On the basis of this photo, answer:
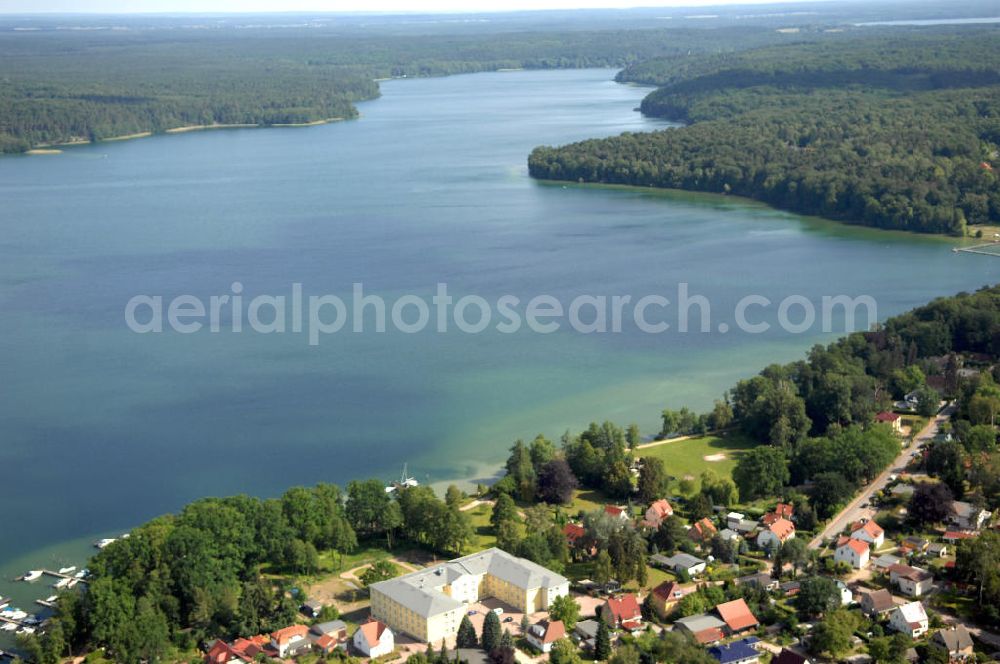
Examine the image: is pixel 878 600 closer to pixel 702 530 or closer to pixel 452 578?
pixel 702 530

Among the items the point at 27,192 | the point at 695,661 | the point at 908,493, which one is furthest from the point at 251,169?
the point at 695,661

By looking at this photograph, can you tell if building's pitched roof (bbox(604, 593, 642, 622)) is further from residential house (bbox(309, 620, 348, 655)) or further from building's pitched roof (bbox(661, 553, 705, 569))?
residential house (bbox(309, 620, 348, 655))

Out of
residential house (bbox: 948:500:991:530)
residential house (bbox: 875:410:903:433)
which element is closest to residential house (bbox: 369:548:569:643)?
residential house (bbox: 948:500:991:530)

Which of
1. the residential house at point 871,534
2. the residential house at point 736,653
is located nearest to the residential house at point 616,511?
the residential house at point 871,534

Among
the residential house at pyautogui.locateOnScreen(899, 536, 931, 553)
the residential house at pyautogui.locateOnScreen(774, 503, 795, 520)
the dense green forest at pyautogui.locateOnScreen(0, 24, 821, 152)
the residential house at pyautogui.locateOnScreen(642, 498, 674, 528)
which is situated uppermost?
the dense green forest at pyautogui.locateOnScreen(0, 24, 821, 152)

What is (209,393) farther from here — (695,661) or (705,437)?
(695,661)

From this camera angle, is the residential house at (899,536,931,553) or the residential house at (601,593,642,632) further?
the residential house at (899,536,931,553)

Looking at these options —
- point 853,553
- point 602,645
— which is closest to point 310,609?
point 602,645

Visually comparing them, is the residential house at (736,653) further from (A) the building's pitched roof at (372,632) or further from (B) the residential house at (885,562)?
(A) the building's pitched roof at (372,632)
